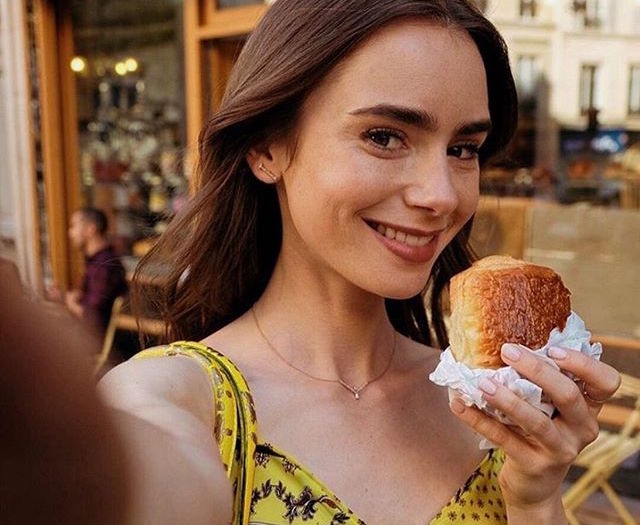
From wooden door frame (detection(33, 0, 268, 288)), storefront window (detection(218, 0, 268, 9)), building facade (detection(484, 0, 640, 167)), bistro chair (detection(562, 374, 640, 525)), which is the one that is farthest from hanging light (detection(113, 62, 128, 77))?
bistro chair (detection(562, 374, 640, 525))

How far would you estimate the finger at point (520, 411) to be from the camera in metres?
1.07

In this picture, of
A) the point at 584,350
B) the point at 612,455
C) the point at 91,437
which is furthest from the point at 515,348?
the point at 612,455

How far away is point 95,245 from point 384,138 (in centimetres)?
449

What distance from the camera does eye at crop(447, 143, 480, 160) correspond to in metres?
1.29

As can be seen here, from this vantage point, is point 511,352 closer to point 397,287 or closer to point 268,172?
point 397,287

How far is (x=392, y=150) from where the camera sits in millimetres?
1219

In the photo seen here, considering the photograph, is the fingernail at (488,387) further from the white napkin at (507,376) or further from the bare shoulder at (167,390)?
the bare shoulder at (167,390)

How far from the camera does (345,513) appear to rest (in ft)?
3.87

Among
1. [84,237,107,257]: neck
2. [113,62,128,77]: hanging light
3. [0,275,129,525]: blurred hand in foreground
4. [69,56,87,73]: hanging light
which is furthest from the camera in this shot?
[113,62,128,77]: hanging light

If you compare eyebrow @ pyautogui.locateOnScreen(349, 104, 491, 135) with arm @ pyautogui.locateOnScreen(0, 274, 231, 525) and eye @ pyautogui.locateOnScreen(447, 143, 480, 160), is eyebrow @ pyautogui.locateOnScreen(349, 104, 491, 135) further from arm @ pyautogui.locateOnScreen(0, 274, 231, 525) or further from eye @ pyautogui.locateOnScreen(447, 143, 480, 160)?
arm @ pyautogui.locateOnScreen(0, 274, 231, 525)

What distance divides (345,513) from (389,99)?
2.09ft

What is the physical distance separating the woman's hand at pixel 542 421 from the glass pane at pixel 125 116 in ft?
19.1

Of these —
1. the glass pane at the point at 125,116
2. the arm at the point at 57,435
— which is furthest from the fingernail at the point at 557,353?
the glass pane at the point at 125,116

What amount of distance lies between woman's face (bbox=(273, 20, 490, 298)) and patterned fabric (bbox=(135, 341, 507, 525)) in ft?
0.87
